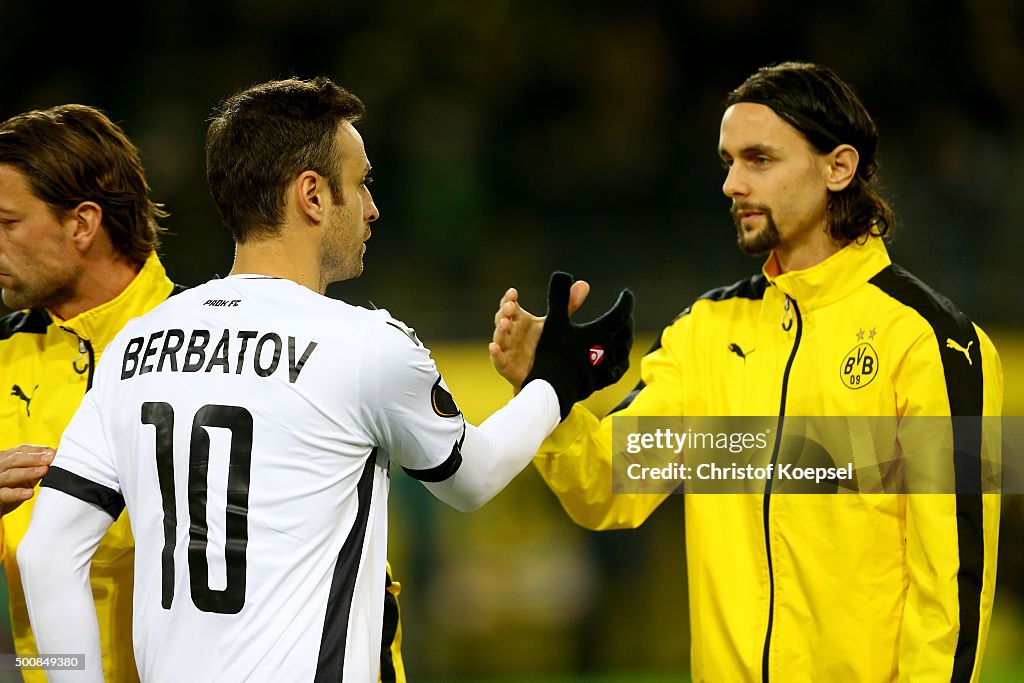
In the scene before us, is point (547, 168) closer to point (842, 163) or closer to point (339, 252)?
point (842, 163)

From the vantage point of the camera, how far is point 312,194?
268cm

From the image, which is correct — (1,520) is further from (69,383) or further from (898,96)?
(898,96)

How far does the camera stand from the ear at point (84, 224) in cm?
319

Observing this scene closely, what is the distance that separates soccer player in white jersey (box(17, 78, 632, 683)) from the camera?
7.98 ft

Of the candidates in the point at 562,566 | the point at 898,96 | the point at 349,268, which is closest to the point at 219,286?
the point at 349,268

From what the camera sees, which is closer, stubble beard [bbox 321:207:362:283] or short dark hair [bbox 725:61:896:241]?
stubble beard [bbox 321:207:362:283]

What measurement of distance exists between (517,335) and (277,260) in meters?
0.74

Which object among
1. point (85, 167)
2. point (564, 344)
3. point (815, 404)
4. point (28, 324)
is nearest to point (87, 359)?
point (28, 324)

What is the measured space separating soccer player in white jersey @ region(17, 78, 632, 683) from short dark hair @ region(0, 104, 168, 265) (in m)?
0.63

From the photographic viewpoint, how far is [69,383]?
3250 mm

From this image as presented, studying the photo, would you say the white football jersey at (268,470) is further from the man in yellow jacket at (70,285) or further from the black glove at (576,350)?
the man in yellow jacket at (70,285)

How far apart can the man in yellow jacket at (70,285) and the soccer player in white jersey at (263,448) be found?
1.68 ft

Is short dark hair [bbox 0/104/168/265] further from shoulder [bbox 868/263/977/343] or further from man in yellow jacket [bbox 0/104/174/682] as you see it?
shoulder [bbox 868/263/977/343]

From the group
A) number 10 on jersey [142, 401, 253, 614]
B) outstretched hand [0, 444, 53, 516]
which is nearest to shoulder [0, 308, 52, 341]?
outstretched hand [0, 444, 53, 516]
